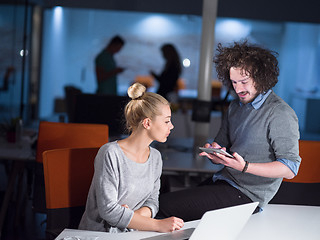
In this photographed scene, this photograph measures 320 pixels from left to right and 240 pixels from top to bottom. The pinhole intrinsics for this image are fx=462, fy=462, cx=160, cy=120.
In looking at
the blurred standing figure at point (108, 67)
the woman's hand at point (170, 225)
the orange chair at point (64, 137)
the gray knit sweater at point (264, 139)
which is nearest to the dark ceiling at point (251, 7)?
the blurred standing figure at point (108, 67)

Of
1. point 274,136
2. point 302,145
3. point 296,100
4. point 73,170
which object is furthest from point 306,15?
point 73,170

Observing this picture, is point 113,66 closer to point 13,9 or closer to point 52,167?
point 13,9

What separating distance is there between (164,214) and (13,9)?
520 cm

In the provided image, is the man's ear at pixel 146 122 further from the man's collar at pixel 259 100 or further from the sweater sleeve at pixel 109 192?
the man's collar at pixel 259 100

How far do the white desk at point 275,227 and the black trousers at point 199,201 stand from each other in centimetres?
22

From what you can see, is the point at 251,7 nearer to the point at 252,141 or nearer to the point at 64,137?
the point at 64,137

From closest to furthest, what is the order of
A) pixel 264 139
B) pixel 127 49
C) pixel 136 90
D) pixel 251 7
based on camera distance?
pixel 136 90, pixel 264 139, pixel 251 7, pixel 127 49

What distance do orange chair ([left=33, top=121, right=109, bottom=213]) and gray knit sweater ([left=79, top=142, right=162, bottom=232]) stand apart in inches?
42.6

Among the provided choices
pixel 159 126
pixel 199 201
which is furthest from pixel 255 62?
pixel 199 201

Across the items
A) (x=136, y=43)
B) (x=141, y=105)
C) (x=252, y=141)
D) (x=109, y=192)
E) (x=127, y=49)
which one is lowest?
(x=109, y=192)

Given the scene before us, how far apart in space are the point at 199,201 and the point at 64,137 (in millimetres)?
1211

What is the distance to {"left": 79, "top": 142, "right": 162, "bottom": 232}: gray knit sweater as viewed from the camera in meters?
1.94

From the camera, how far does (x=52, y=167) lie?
224 cm

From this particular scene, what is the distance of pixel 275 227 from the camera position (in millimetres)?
1891
